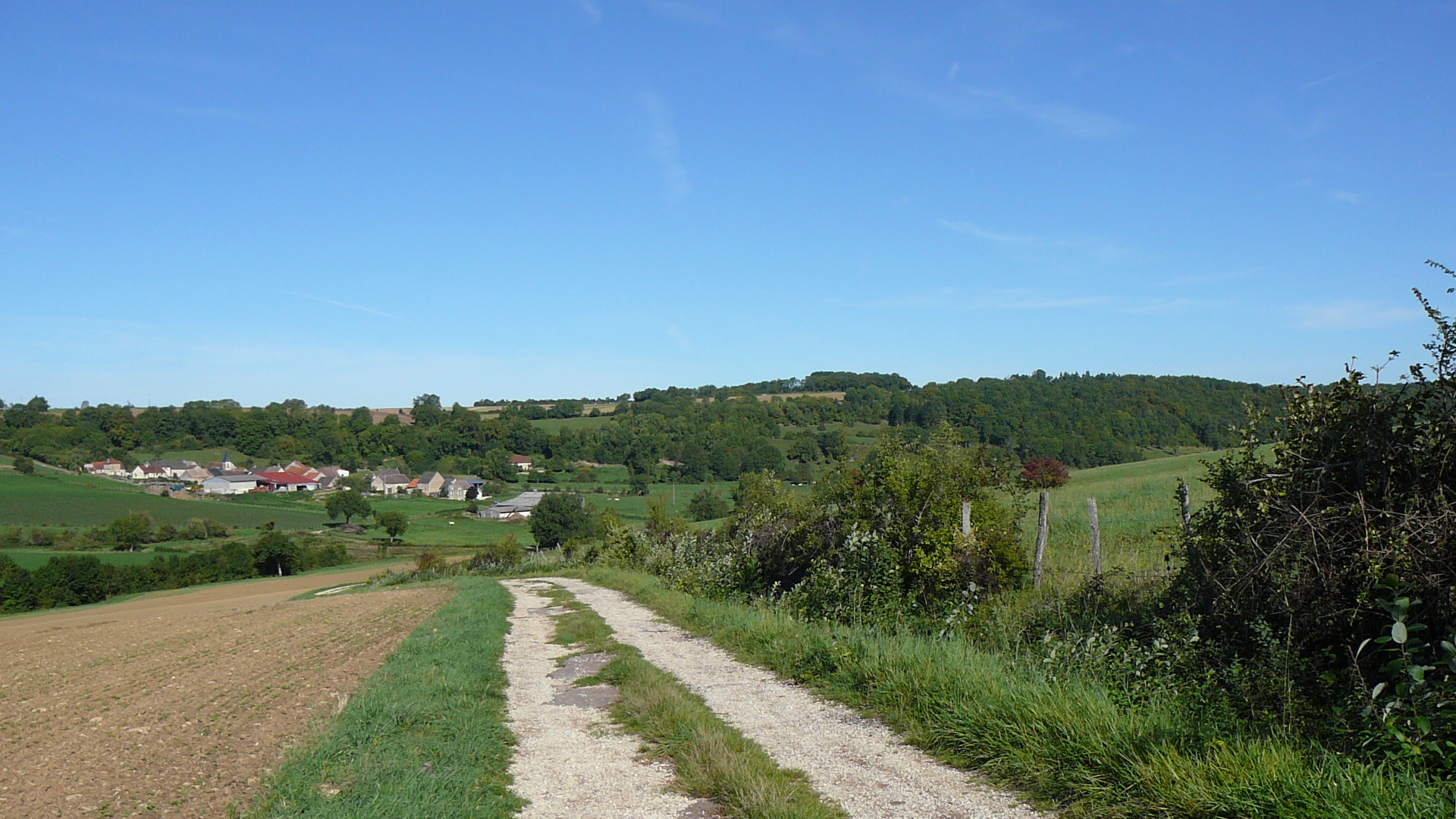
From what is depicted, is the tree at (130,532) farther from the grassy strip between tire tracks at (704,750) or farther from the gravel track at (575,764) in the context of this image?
the grassy strip between tire tracks at (704,750)

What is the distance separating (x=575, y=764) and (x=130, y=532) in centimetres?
8438

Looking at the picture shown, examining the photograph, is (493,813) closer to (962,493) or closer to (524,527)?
(962,493)

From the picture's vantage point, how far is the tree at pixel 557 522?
231 feet

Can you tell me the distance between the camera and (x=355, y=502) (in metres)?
94.0

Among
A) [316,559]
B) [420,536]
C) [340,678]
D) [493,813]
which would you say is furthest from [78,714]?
[420,536]

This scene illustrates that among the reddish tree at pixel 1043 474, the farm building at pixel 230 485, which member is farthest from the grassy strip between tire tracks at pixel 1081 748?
the farm building at pixel 230 485

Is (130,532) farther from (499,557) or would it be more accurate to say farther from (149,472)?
(149,472)

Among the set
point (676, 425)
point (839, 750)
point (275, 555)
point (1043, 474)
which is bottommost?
point (275, 555)

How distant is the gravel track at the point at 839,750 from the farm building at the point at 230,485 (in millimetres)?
121632

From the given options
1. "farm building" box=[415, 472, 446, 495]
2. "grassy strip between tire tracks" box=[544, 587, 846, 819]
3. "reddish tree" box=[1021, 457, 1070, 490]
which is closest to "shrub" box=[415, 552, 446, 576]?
"reddish tree" box=[1021, 457, 1070, 490]

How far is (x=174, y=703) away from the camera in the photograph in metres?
11.3

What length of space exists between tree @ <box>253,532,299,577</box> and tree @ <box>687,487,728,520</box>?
3344cm

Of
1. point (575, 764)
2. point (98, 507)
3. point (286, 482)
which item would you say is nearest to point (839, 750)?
point (575, 764)

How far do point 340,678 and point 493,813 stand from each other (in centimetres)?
669
